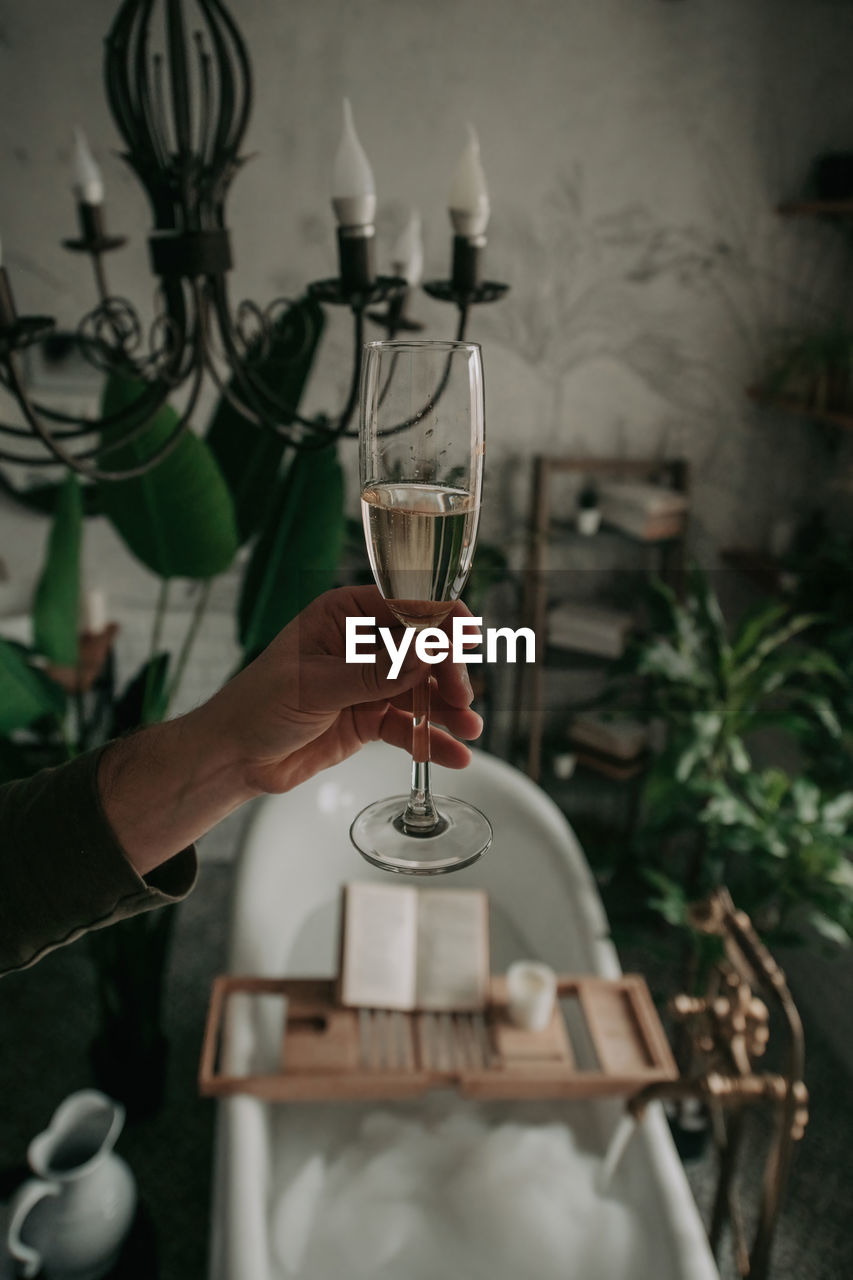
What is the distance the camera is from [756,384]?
2920 mm

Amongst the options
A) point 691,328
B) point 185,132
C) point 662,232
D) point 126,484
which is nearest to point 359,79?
point 662,232

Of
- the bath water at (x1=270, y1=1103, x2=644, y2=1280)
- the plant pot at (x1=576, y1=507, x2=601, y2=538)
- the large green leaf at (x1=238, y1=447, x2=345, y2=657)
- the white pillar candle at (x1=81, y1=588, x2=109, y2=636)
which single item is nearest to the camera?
the bath water at (x1=270, y1=1103, x2=644, y2=1280)

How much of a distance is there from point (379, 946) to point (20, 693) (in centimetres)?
86

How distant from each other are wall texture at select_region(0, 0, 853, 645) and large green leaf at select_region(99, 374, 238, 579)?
151cm

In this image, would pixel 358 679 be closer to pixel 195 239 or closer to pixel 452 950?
pixel 195 239

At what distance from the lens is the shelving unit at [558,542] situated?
2852mm

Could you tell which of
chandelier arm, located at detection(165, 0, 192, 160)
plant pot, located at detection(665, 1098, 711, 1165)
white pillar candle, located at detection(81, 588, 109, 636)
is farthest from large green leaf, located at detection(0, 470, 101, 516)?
plant pot, located at detection(665, 1098, 711, 1165)

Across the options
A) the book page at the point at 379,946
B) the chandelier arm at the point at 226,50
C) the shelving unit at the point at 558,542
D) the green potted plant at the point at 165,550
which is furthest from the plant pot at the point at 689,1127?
the chandelier arm at the point at 226,50

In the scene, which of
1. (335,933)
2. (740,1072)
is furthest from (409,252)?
(335,933)

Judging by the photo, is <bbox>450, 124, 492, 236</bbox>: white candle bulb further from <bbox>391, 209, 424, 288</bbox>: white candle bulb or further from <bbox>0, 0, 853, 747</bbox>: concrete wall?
<bbox>0, 0, 853, 747</bbox>: concrete wall

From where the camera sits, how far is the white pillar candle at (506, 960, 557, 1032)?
5.32 feet

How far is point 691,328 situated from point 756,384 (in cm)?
30

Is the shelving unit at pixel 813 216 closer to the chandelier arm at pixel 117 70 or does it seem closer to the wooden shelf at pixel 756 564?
the wooden shelf at pixel 756 564

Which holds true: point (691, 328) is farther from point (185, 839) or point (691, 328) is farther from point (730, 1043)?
point (185, 839)
